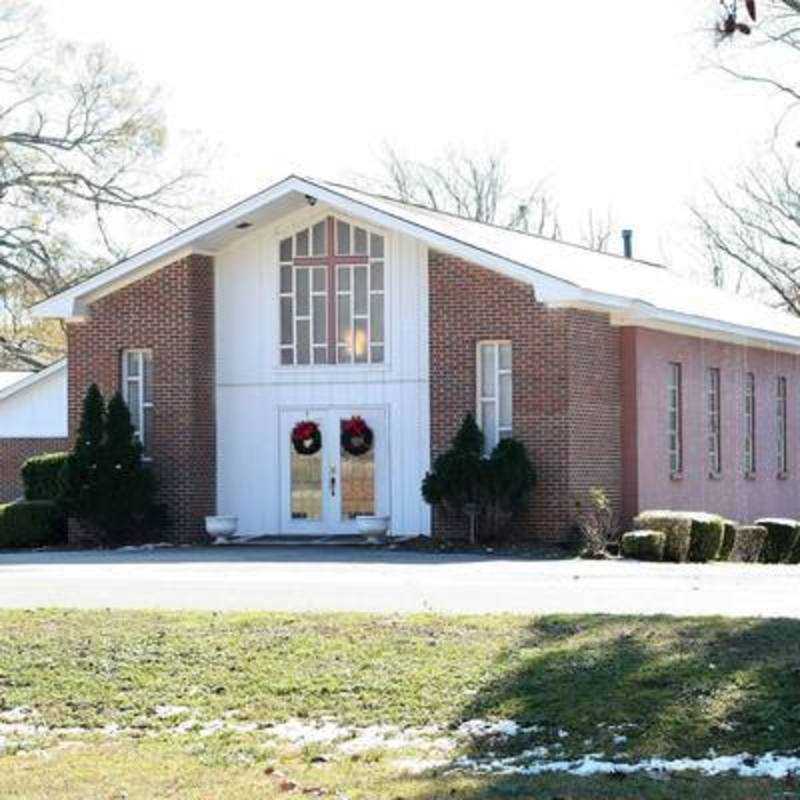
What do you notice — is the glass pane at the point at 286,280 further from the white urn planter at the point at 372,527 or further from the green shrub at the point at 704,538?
the green shrub at the point at 704,538

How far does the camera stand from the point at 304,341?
31.9 metres

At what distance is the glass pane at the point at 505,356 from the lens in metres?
29.9

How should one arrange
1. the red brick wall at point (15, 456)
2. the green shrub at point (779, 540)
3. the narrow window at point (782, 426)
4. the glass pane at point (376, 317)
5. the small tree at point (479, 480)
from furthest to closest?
the red brick wall at point (15, 456) < the narrow window at point (782, 426) < the green shrub at point (779, 540) < the glass pane at point (376, 317) < the small tree at point (479, 480)

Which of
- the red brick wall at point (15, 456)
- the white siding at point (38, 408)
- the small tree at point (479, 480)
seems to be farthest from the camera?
the red brick wall at point (15, 456)

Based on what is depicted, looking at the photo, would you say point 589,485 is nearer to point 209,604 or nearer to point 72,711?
point 209,604

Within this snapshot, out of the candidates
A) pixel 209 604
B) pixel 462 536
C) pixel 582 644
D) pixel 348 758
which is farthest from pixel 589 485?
pixel 348 758

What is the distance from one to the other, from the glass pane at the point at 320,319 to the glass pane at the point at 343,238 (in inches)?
32.4

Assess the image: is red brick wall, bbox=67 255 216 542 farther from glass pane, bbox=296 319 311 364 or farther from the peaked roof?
glass pane, bbox=296 319 311 364

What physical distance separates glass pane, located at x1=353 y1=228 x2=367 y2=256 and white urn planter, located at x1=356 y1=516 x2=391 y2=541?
4.57m

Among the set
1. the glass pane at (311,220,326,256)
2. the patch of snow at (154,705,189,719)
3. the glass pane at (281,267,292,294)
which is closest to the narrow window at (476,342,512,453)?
the glass pane at (311,220,326,256)

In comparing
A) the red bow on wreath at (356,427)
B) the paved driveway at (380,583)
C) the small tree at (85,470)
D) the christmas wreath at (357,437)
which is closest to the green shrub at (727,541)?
the paved driveway at (380,583)

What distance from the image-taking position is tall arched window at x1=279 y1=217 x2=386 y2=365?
3150 centimetres

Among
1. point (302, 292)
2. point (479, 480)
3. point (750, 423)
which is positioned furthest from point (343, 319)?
point (750, 423)

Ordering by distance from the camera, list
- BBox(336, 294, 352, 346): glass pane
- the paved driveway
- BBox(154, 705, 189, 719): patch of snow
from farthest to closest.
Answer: BBox(336, 294, 352, 346): glass pane, the paved driveway, BBox(154, 705, 189, 719): patch of snow
